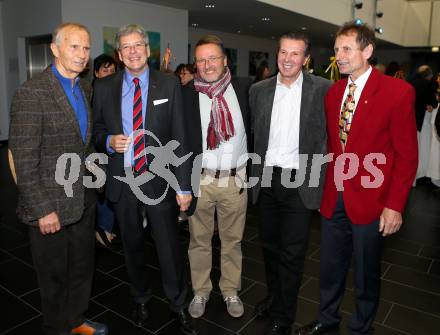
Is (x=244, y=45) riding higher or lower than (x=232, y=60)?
higher

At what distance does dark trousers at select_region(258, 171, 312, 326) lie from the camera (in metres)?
2.32

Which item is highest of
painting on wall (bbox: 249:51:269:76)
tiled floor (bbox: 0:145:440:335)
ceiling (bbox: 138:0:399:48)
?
ceiling (bbox: 138:0:399:48)

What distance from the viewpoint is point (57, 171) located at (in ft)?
6.84

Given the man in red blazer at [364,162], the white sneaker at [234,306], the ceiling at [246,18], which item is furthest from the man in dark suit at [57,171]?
the ceiling at [246,18]

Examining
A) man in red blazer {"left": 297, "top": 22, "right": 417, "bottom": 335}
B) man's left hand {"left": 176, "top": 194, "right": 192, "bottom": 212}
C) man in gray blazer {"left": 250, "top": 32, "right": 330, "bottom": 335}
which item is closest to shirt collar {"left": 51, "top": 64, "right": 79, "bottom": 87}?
man's left hand {"left": 176, "top": 194, "right": 192, "bottom": 212}

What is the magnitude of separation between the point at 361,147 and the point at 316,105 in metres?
0.38

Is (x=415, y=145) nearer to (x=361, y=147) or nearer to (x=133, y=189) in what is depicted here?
(x=361, y=147)

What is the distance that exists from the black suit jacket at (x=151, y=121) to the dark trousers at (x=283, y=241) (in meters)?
0.55

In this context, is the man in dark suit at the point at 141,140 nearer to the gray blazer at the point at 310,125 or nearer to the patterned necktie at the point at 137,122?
the patterned necktie at the point at 137,122

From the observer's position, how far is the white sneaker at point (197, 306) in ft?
8.82

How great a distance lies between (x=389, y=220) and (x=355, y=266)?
361 millimetres

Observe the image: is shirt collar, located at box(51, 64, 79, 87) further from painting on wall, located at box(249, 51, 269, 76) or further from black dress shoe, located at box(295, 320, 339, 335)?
painting on wall, located at box(249, 51, 269, 76)

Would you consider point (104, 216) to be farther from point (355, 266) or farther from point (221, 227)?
point (355, 266)

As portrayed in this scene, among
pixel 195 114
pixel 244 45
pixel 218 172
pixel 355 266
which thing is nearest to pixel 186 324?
pixel 218 172
